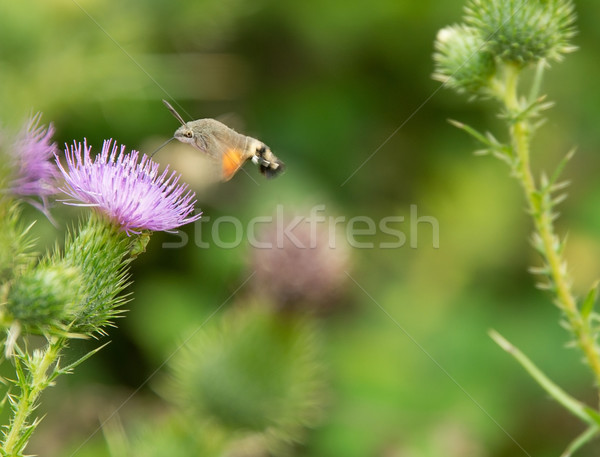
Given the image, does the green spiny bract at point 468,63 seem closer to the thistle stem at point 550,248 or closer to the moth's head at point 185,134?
the thistle stem at point 550,248

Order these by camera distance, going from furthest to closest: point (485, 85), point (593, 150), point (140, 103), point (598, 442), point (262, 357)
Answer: point (593, 150)
point (140, 103)
point (598, 442)
point (262, 357)
point (485, 85)

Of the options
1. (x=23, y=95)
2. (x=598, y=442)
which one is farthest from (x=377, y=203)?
(x=23, y=95)

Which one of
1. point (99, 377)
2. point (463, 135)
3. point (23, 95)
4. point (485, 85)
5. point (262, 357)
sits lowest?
point (99, 377)

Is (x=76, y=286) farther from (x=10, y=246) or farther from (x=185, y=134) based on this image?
(x=185, y=134)

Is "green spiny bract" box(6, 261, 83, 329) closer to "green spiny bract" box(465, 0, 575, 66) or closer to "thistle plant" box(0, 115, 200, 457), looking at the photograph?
"thistle plant" box(0, 115, 200, 457)

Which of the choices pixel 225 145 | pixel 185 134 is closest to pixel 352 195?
pixel 225 145

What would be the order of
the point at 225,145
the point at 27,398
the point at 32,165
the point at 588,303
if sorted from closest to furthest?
the point at 27,398 → the point at 32,165 → the point at 588,303 → the point at 225,145

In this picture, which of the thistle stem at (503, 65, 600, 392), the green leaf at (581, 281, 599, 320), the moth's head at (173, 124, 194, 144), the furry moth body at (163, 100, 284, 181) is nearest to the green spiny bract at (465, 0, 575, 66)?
the thistle stem at (503, 65, 600, 392)

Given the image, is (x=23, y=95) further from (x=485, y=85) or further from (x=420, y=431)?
(x=420, y=431)

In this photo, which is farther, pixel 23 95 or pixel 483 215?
pixel 483 215
